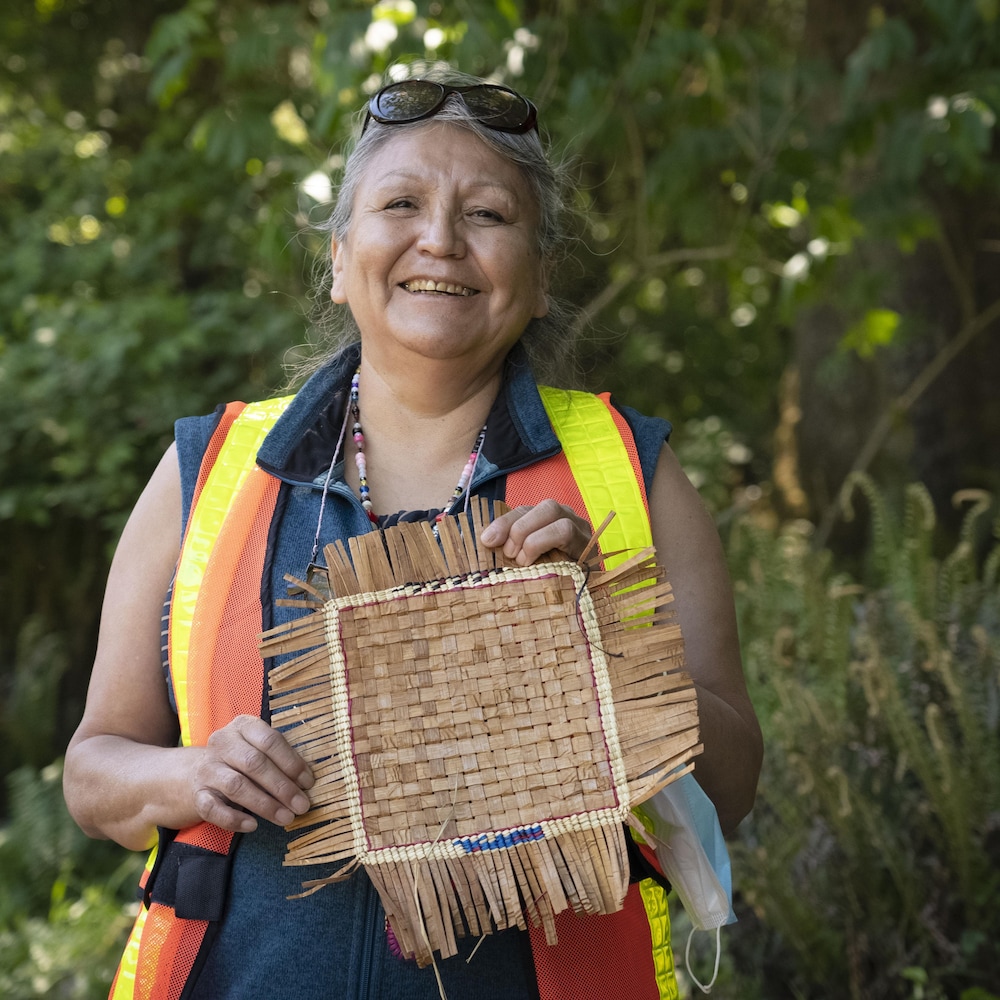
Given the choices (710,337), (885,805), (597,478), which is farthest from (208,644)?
(710,337)

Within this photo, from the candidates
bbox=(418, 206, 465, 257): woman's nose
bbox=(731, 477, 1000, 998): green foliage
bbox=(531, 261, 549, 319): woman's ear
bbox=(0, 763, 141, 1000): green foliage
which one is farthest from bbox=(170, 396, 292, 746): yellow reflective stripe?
bbox=(0, 763, 141, 1000): green foliage

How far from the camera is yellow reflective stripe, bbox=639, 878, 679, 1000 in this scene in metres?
1.50

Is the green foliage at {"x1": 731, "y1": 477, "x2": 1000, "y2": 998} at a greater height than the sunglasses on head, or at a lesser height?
lesser

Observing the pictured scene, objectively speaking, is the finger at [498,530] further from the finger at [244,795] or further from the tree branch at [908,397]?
the tree branch at [908,397]

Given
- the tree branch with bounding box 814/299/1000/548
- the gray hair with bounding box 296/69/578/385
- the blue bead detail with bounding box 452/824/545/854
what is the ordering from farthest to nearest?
the tree branch with bounding box 814/299/1000/548
the gray hair with bounding box 296/69/578/385
the blue bead detail with bounding box 452/824/545/854

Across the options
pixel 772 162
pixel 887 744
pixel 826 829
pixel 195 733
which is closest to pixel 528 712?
pixel 195 733

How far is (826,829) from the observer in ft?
9.06

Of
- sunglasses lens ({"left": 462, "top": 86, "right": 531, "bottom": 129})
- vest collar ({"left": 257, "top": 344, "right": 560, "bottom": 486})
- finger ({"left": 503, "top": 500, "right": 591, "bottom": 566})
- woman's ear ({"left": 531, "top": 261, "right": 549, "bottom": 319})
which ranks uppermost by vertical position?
sunglasses lens ({"left": 462, "top": 86, "right": 531, "bottom": 129})

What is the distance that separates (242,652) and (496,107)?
0.90m

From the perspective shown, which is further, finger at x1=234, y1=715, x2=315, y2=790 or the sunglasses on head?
the sunglasses on head

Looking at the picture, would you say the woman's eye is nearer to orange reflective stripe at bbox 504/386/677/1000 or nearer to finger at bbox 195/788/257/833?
orange reflective stripe at bbox 504/386/677/1000

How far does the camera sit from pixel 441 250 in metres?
1.55

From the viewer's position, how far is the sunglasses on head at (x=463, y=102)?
64.2 inches

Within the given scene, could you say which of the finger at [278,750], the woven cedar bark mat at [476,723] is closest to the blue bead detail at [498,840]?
the woven cedar bark mat at [476,723]
